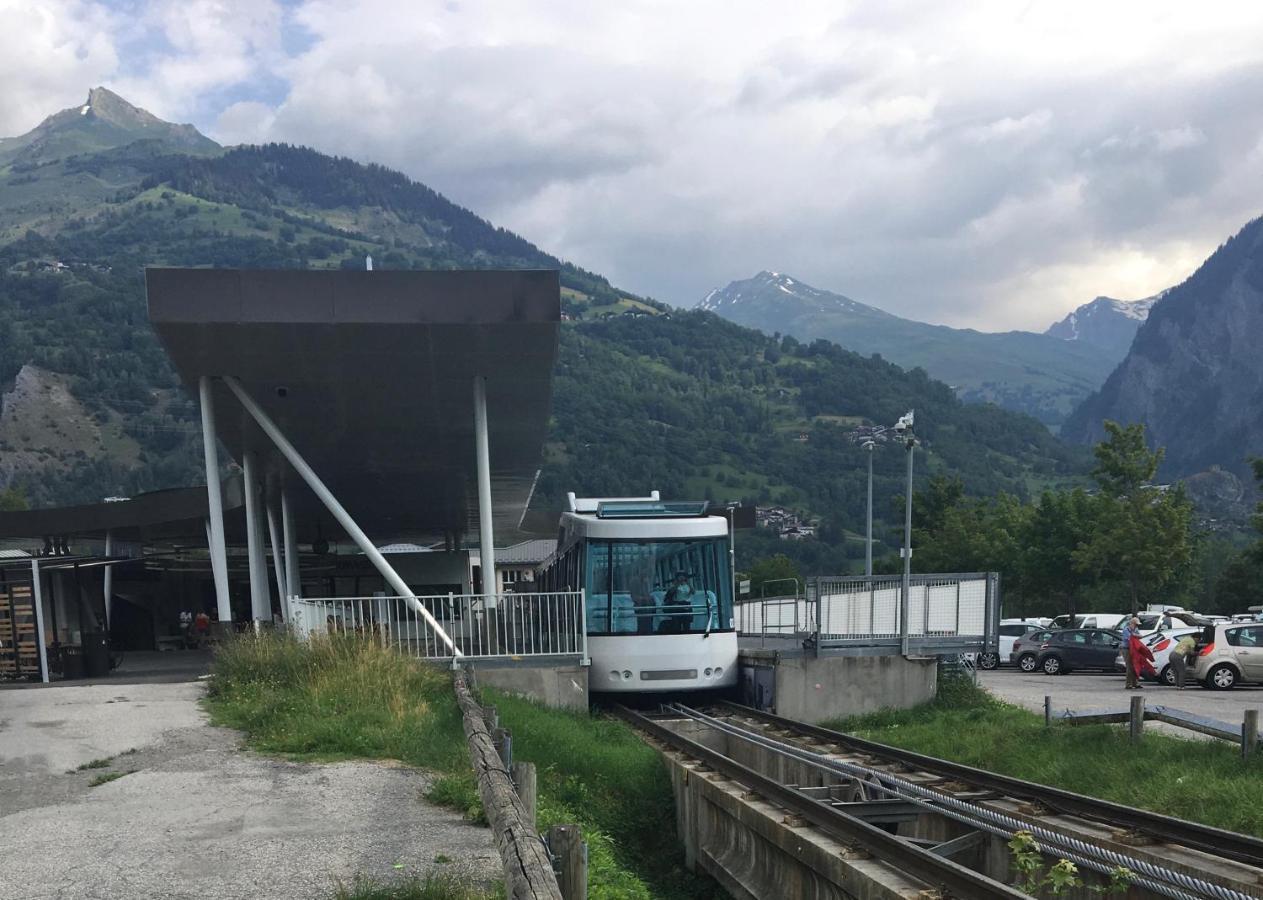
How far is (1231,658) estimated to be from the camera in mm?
26281

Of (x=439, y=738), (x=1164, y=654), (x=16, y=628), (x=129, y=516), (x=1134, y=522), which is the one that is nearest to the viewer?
(x=439, y=738)

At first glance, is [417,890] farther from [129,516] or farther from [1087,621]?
[1087,621]

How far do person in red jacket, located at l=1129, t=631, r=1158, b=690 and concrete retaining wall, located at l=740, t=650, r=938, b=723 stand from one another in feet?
21.4

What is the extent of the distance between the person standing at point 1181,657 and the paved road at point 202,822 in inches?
827

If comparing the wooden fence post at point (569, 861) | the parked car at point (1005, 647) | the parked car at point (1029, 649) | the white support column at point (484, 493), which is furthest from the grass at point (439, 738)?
the parked car at point (1005, 647)

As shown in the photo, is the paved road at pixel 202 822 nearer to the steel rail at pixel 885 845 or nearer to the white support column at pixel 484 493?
the steel rail at pixel 885 845

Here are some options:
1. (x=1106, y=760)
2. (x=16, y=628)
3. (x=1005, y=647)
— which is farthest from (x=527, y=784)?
(x=1005, y=647)

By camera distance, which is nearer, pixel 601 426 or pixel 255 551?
pixel 255 551

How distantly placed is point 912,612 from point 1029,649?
15495mm

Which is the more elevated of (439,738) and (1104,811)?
(439,738)

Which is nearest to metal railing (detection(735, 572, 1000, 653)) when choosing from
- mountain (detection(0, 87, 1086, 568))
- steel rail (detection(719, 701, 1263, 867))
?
steel rail (detection(719, 701, 1263, 867))

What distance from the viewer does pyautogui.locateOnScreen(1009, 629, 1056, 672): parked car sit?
3528cm

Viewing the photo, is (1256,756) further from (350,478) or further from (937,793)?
(350,478)

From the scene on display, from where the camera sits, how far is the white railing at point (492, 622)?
1877 cm
